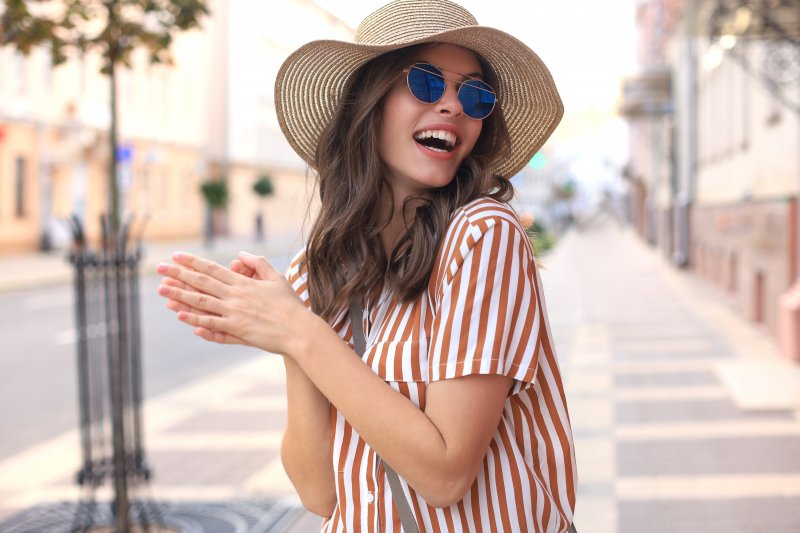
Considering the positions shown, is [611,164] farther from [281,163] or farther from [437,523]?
[437,523]

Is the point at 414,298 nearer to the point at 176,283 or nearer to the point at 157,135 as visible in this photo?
the point at 176,283

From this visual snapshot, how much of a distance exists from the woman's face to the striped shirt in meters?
0.19

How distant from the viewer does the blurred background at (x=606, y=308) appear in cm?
535

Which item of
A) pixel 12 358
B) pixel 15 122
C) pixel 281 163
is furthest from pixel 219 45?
pixel 12 358

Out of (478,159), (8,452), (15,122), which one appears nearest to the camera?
(478,159)

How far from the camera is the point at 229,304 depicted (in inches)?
65.3

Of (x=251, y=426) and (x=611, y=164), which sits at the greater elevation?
(x=611, y=164)

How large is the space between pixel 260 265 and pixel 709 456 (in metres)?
5.17

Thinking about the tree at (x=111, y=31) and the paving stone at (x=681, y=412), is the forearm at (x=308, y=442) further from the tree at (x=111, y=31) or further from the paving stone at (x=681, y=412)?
the paving stone at (x=681, y=412)

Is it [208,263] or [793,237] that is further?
[793,237]

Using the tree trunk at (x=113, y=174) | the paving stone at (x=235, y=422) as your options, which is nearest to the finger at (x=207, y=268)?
the tree trunk at (x=113, y=174)

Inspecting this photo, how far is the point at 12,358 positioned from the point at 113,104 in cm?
720

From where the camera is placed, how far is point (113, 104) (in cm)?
515

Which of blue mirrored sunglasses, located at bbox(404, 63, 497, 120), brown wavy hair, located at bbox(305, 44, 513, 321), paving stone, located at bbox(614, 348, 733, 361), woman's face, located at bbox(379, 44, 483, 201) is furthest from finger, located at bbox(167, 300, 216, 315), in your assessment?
paving stone, located at bbox(614, 348, 733, 361)
